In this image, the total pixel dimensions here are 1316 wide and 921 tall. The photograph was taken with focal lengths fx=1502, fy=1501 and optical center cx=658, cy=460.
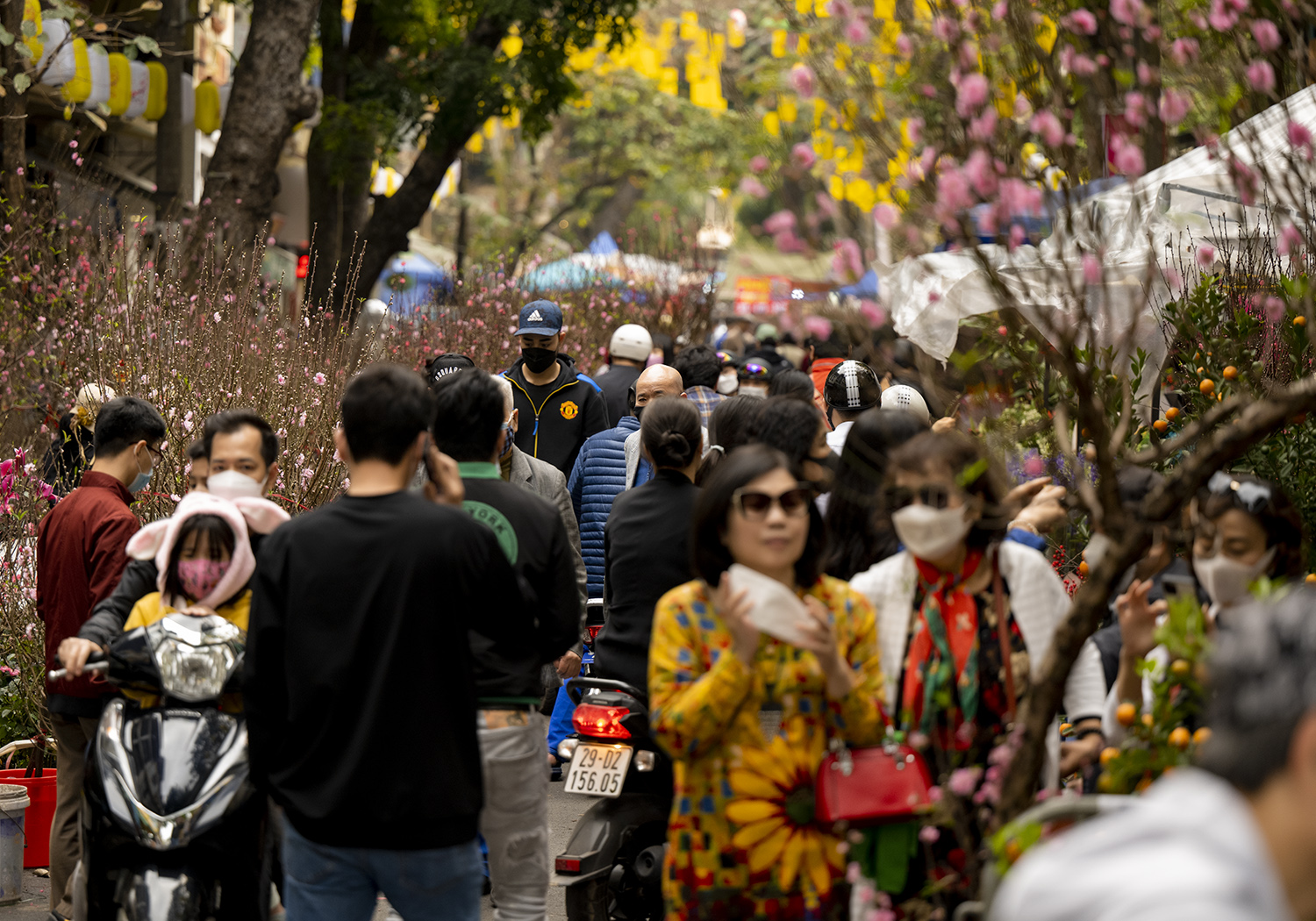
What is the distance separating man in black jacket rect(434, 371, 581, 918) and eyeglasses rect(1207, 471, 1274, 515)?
1.80 meters

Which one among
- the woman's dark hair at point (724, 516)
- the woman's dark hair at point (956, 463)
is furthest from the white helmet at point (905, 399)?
the woman's dark hair at point (724, 516)

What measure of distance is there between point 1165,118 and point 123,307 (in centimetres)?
635

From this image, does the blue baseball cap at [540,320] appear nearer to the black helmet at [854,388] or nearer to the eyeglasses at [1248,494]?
the black helmet at [854,388]

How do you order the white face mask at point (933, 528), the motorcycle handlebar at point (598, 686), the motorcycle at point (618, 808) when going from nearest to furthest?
the white face mask at point (933, 528), the motorcycle at point (618, 808), the motorcycle handlebar at point (598, 686)

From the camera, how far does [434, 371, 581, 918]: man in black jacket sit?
14.6 ft

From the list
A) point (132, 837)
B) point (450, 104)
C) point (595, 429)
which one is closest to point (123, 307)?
point (595, 429)

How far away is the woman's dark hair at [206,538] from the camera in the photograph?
427 centimetres

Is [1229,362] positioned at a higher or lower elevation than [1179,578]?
higher

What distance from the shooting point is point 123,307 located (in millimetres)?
8570

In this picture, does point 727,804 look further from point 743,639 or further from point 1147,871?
point 1147,871

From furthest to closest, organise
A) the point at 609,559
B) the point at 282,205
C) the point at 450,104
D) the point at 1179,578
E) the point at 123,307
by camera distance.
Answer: the point at 282,205, the point at 450,104, the point at 123,307, the point at 609,559, the point at 1179,578

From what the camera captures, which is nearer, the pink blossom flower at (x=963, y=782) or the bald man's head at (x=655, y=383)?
the pink blossom flower at (x=963, y=782)

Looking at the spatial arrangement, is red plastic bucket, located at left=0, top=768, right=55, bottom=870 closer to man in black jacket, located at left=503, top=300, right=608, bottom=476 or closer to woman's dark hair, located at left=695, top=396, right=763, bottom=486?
woman's dark hair, located at left=695, top=396, right=763, bottom=486

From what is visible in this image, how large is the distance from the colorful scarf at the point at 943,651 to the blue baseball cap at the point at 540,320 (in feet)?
17.7
